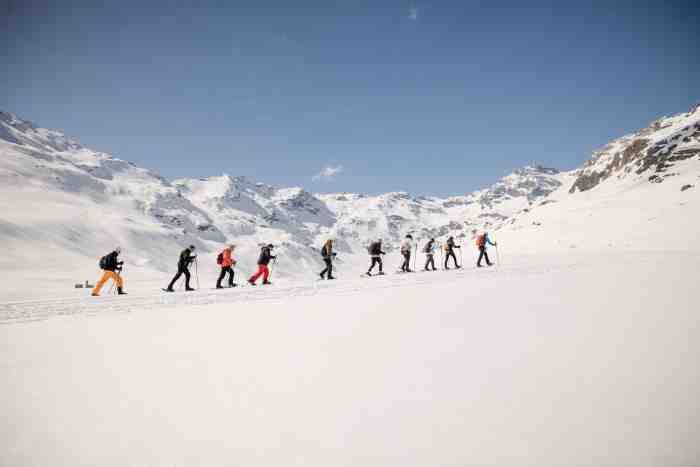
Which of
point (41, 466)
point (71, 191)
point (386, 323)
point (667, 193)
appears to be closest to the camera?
point (41, 466)

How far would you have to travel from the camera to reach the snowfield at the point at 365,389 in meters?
2.63

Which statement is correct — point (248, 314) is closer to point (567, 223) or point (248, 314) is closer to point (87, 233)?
point (567, 223)

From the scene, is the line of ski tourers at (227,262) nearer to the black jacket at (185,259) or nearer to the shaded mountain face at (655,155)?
the black jacket at (185,259)

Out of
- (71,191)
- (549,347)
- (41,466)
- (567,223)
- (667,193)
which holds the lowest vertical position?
(41,466)

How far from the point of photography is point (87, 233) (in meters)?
98.2

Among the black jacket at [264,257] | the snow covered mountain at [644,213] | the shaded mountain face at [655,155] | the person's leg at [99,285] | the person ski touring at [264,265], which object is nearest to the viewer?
the person's leg at [99,285]

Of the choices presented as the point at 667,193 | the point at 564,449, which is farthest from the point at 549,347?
the point at 667,193

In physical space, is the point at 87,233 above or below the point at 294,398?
above

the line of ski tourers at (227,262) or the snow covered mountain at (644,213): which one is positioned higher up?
the snow covered mountain at (644,213)

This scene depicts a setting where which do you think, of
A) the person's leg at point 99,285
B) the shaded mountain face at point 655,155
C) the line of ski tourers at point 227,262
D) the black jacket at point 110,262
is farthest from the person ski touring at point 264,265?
the shaded mountain face at point 655,155

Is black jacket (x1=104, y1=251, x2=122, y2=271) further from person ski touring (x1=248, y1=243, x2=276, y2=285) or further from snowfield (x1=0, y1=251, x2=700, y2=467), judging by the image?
snowfield (x1=0, y1=251, x2=700, y2=467)

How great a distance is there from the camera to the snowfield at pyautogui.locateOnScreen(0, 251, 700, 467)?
2.63 metres

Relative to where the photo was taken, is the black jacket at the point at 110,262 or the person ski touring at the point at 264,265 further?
the person ski touring at the point at 264,265

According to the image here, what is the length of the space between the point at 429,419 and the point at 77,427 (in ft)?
9.94
